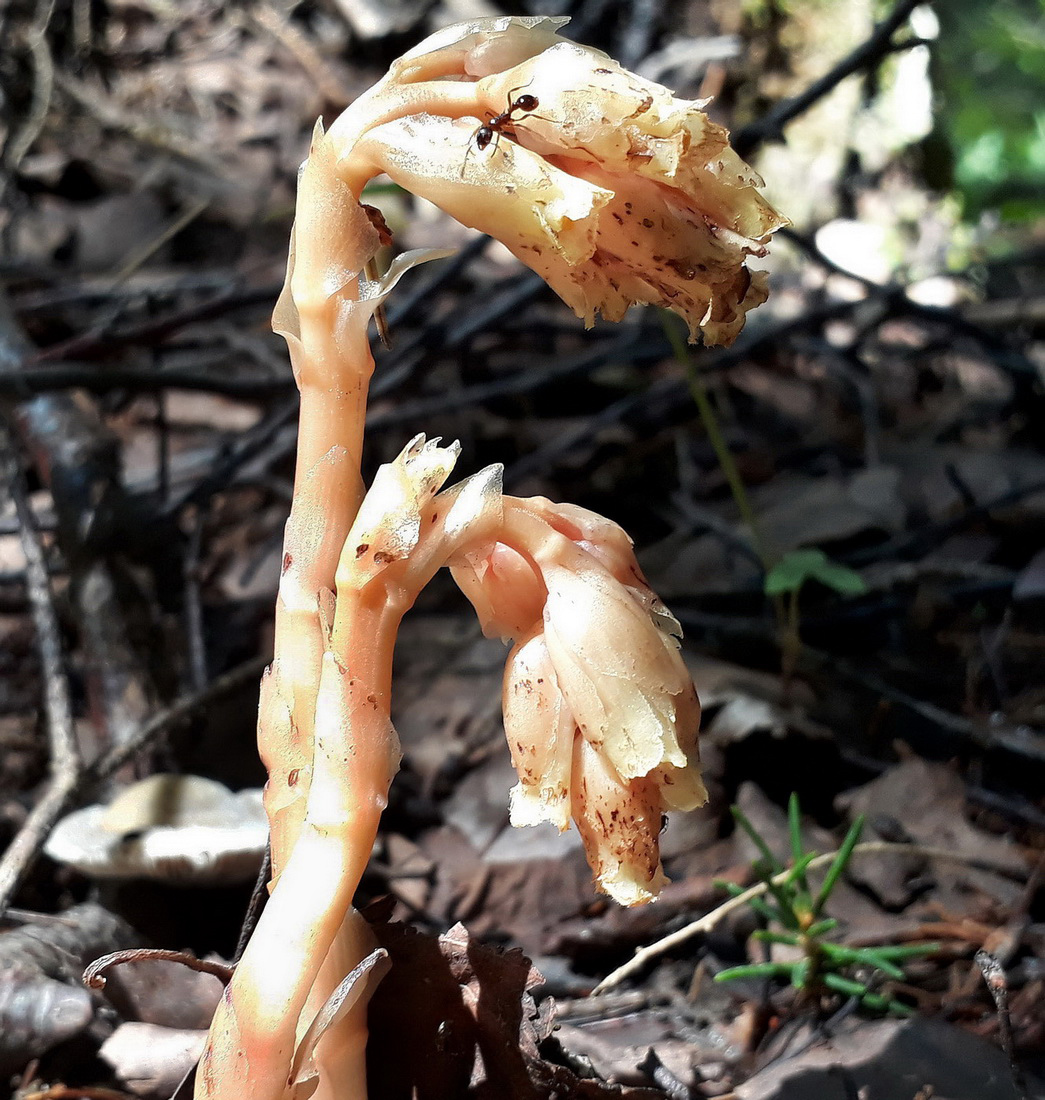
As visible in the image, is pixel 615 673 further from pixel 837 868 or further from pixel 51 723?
pixel 51 723

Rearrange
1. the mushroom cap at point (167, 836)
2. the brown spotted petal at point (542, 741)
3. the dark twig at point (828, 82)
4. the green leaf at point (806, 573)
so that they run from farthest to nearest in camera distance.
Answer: the dark twig at point (828, 82), the green leaf at point (806, 573), the mushroom cap at point (167, 836), the brown spotted petal at point (542, 741)

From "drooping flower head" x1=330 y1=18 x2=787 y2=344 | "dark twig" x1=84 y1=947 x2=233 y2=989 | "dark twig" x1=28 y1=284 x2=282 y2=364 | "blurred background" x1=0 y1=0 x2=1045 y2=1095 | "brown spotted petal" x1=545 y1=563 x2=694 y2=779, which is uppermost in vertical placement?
"drooping flower head" x1=330 y1=18 x2=787 y2=344

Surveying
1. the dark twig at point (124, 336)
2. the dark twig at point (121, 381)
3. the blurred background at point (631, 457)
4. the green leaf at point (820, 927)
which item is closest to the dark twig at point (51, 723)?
the blurred background at point (631, 457)

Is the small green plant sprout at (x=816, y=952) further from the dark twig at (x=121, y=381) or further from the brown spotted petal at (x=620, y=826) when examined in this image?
the dark twig at (x=121, y=381)

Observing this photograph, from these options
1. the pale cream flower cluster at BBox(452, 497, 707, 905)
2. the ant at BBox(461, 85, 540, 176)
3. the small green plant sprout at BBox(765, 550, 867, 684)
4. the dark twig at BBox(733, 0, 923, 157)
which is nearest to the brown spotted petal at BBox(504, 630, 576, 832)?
the pale cream flower cluster at BBox(452, 497, 707, 905)

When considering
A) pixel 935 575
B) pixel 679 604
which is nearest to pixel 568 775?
pixel 679 604

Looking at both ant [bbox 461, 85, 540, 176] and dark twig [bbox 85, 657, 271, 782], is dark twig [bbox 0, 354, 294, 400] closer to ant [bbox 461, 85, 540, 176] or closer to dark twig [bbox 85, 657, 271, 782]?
dark twig [bbox 85, 657, 271, 782]

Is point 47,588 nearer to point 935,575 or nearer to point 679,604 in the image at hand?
point 679,604
